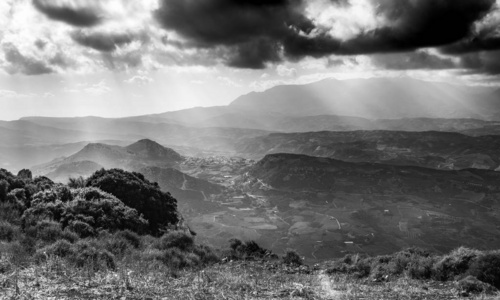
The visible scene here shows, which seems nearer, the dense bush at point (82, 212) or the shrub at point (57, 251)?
the shrub at point (57, 251)

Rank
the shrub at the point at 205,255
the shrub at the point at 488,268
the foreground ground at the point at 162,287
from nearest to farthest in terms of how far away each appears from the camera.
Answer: the foreground ground at the point at 162,287 < the shrub at the point at 488,268 < the shrub at the point at 205,255

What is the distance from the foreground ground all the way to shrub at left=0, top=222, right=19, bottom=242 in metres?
6.95

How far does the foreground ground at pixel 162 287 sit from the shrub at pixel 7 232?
6947mm

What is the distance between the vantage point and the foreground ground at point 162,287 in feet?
40.5

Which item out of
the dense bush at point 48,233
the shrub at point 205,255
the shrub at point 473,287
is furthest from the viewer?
the shrub at point 205,255

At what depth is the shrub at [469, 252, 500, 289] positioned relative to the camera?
1992 centimetres

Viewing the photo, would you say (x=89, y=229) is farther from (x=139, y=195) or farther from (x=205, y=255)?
(x=139, y=195)

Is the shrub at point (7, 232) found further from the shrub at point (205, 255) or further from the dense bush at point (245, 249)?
the dense bush at point (245, 249)

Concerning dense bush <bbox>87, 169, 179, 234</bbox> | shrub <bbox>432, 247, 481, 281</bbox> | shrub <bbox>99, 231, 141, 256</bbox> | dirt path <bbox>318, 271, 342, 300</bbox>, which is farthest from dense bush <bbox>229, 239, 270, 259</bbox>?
dirt path <bbox>318, 271, 342, 300</bbox>

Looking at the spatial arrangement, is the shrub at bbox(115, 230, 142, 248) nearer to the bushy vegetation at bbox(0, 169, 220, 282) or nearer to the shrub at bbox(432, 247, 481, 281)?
the bushy vegetation at bbox(0, 169, 220, 282)

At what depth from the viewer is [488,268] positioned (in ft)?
66.9

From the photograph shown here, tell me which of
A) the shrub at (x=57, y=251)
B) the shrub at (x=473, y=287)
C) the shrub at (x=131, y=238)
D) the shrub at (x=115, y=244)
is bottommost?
the shrub at (x=473, y=287)

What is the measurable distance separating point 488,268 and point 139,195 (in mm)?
38731

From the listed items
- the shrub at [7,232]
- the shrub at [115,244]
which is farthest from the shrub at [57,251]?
the shrub at [7,232]
